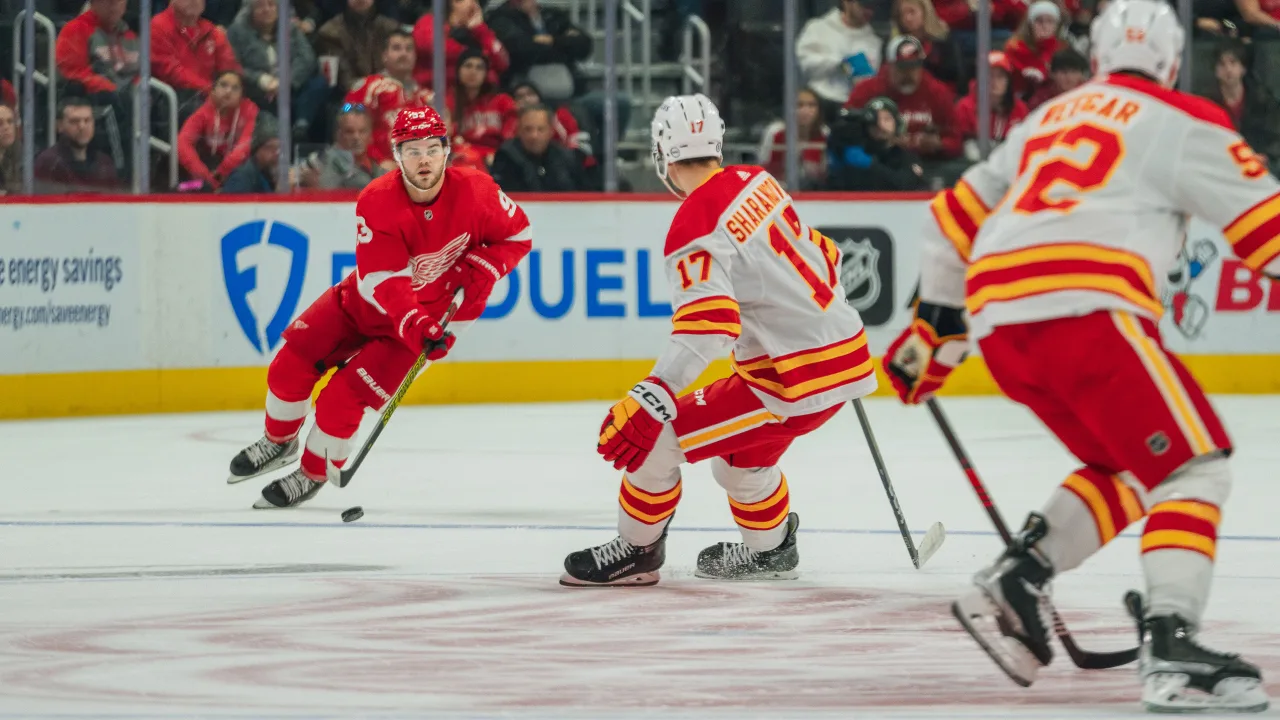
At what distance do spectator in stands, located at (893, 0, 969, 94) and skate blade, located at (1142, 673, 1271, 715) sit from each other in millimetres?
7153

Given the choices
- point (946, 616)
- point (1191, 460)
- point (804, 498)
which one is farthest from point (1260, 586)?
point (804, 498)

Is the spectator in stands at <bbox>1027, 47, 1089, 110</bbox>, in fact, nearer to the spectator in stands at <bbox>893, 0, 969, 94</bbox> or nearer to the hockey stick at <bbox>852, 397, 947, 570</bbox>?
the spectator in stands at <bbox>893, 0, 969, 94</bbox>

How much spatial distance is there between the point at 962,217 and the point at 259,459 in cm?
347

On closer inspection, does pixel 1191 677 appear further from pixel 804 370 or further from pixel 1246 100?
pixel 1246 100

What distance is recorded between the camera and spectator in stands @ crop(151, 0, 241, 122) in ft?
29.3

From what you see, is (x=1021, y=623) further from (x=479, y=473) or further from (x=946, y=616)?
(x=479, y=473)

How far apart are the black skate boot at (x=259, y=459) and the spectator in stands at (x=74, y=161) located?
2.82 metres

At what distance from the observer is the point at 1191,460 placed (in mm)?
3086

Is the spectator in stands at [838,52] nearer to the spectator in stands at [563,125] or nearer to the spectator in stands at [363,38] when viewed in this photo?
the spectator in stands at [563,125]

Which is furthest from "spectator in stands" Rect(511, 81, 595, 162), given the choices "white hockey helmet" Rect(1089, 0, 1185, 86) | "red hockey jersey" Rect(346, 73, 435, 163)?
Answer: "white hockey helmet" Rect(1089, 0, 1185, 86)

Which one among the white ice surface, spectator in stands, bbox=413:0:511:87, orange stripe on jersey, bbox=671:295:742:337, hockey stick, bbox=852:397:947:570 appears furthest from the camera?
spectator in stands, bbox=413:0:511:87

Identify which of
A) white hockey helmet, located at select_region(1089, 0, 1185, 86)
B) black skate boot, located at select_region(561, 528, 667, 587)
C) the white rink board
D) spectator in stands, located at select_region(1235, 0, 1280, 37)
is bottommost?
the white rink board

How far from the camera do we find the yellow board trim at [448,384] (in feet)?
28.3

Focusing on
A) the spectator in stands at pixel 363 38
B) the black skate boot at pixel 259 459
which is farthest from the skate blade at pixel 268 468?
the spectator in stands at pixel 363 38
